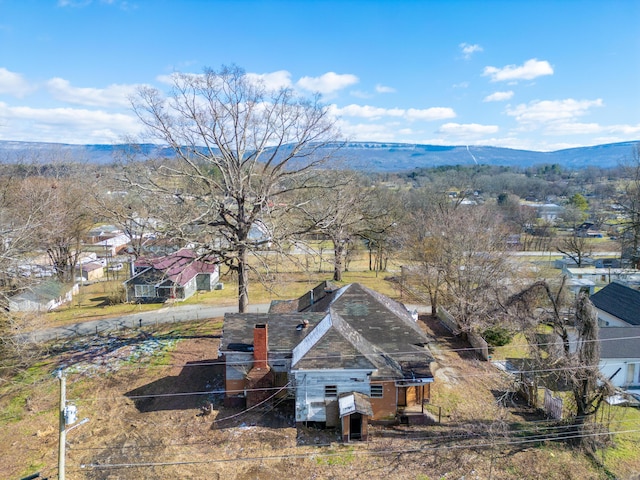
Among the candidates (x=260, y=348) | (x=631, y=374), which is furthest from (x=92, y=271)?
(x=631, y=374)

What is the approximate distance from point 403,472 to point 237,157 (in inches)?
665

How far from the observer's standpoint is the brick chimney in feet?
57.5

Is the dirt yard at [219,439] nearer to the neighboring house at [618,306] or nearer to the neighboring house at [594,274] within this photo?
the neighboring house at [618,306]

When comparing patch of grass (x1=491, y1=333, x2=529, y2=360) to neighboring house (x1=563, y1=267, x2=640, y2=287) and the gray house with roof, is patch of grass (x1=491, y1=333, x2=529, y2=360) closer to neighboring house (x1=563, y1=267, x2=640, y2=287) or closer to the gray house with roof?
the gray house with roof

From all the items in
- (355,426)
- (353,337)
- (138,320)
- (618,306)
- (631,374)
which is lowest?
(631,374)

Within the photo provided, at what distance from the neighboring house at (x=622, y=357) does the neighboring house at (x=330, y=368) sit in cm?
1043

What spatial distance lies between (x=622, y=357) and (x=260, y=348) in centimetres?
1905

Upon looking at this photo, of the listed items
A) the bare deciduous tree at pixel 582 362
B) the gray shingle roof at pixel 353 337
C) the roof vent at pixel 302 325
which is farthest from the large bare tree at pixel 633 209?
the roof vent at pixel 302 325

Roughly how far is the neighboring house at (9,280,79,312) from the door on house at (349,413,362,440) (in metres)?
27.2

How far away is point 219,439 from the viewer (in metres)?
15.8

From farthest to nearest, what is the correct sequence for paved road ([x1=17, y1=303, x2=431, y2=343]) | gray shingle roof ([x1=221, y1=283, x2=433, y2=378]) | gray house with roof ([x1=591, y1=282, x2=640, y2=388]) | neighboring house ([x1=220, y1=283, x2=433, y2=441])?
paved road ([x1=17, y1=303, x2=431, y2=343]), gray house with roof ([x1=591, y1=282, x2=640, y2=388]), gray shingle roof ([x1=221, y1=283, x2=433, y2=378]), neighboring house ([x1=220, y1=283, x2=433, y2=441])

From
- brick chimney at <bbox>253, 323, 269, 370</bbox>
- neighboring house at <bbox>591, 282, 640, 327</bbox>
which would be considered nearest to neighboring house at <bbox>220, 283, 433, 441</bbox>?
brick chimney at <bbox>253, 323, 269, 370</bbox>

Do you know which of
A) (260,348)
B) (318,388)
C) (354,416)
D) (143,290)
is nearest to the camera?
(354,416)

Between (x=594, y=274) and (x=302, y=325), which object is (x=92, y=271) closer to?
(x=302, y=325)
